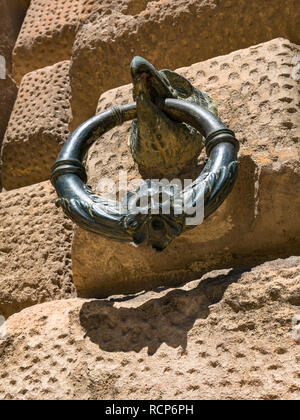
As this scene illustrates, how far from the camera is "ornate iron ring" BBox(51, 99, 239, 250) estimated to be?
0.89m

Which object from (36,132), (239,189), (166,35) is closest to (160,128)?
(239,189)

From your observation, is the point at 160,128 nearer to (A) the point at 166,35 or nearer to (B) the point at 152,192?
(B) the point at 152,192

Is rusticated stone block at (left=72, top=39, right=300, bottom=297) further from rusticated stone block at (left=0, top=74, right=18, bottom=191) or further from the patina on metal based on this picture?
rusticated stone block at (left=0, top=74, right=18, bottom=191)

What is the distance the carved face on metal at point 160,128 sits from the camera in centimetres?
104

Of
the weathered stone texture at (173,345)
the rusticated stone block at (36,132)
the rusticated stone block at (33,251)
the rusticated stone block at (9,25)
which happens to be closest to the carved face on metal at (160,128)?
the weathered stone texture at (173,345)

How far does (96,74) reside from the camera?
1550 mm

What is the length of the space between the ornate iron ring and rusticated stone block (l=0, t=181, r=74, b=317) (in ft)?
1.28

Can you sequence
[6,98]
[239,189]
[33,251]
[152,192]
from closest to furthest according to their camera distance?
[152,192]
[239,189]
[33,251]
[6,98]

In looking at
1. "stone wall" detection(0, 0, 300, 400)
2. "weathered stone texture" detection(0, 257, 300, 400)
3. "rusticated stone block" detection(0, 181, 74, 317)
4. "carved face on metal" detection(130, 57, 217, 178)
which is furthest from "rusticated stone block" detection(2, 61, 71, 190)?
"weathered stone texture" detection(0, 257, 300, 400)

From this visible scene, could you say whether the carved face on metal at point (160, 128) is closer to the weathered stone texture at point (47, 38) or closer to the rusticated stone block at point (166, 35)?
the rusticated stone block at point (166, 35)

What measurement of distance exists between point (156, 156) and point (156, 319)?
0.33m

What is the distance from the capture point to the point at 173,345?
930 millimetres
